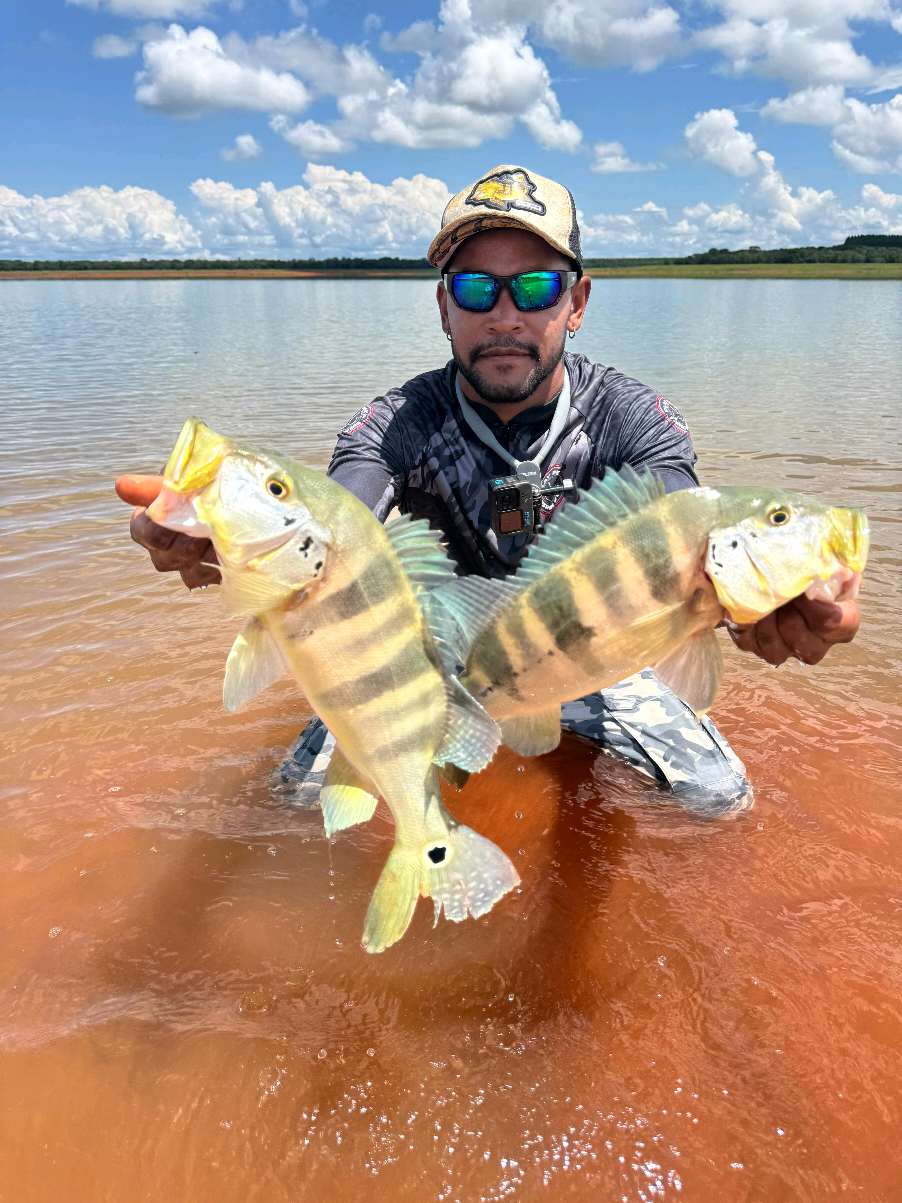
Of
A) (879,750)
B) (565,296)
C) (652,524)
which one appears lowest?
(879,750)

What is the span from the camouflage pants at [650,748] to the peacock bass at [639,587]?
4.44 ft

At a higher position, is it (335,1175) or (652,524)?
(652,524)

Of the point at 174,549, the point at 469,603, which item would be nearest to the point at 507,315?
the point at 469,603

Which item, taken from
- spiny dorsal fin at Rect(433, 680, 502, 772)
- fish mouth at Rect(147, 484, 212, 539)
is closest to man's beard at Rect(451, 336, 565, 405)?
spiny dorsal fin at Rect(433, 680, 502, 772)

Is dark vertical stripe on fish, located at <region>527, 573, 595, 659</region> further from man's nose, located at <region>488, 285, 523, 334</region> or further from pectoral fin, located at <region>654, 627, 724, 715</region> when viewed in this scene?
man's nose, located at <region>488, 285, 523, 334</region>

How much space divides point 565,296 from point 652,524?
7.55ft

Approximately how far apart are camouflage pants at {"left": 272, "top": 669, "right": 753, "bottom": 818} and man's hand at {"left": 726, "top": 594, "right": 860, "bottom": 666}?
1202 mm

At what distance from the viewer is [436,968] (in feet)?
10.4

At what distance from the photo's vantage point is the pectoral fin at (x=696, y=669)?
9.04ft

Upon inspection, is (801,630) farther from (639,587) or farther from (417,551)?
(417,551)

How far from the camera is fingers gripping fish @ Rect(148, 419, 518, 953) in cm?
201

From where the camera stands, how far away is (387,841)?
4008mm

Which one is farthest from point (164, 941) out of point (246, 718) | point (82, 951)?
point (246, 718)

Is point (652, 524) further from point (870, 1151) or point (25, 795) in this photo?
point (25, 795)
